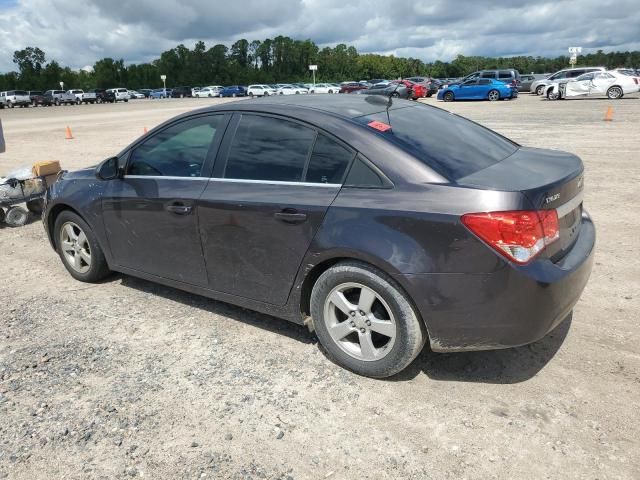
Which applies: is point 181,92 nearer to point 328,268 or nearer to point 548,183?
point 328,268

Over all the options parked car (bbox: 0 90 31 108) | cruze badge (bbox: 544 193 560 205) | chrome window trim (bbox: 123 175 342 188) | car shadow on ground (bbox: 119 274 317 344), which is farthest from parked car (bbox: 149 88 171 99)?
cruze badge (bbox: 544 193 560 205)

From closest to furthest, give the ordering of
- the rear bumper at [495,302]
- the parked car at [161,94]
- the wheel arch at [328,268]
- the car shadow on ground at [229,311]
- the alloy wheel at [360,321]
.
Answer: the rear bumper at [495,302] → the wheel arch at [328,268] → the alloy wheel at [360,321] → the car shadow on ground at [229,311] → the parked car at [161,94]

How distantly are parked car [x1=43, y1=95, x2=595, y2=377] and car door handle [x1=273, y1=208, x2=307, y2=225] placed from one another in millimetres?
11

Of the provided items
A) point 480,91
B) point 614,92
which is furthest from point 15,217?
point 480,91

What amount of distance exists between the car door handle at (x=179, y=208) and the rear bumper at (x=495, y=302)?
1710 mm

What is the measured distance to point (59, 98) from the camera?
6531cm

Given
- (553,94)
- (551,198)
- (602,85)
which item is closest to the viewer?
(551,198)

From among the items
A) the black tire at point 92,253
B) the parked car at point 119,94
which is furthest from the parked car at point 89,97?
the black tire at point 92,253

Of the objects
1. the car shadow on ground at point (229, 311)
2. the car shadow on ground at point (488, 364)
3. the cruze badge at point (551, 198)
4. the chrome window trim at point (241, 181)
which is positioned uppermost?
the chrome window trim at point (241, 181)

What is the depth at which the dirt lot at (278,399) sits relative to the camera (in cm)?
263

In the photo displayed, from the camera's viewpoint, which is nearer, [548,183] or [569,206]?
[548,183]

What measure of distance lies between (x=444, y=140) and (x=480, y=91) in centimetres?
3175

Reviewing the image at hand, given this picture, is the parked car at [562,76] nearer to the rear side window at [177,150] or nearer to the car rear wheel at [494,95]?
the car rear wheel at [494,95]

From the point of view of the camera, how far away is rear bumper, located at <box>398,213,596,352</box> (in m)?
2.76
